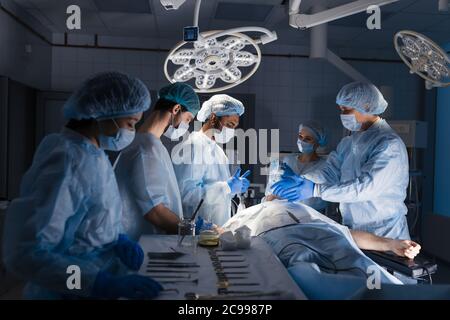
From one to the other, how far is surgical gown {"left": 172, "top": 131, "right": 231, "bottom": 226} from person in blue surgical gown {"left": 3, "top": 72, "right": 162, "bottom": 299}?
1206mm

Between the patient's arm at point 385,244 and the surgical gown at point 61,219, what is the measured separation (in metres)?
1.32

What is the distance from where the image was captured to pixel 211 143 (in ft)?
9.00

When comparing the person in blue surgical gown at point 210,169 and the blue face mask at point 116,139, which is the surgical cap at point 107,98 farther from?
the person in blue surgical gown at point 210,169

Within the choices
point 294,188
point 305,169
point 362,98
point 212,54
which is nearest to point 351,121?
point 362,98

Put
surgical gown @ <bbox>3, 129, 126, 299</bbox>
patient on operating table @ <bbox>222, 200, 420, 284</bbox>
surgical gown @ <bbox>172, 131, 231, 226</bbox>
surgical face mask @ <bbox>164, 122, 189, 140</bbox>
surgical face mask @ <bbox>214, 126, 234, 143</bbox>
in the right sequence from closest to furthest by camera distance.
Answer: surgical gown @ <bbox>3, 129, 126, 299</bbox> → patient on operating table @ <bbox>222, 200, 420, 284</bbox> → surgical face mask @ <bbox>164, 122, 189, 140</bbox> → surgical gown @ <bbox>172, 131, 231, 226</bbox> → surgical face mask @ <bbox>214, 126, 234, 143</bbox>

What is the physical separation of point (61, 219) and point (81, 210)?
0.11 metres

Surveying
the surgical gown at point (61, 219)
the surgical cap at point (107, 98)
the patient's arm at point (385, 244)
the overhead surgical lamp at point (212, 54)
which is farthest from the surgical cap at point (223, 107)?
the surgical gown at point (61, 219)

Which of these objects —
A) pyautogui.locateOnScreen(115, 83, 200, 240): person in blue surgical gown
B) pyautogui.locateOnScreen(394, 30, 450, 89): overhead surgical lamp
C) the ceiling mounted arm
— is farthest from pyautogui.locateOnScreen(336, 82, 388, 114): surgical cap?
pyautogui.locateOnScreen(115, 83, 200, 240): person in blue surgical gown

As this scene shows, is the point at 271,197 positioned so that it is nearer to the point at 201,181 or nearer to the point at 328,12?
the point at 201,181

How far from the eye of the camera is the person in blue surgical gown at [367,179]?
2.19 meters

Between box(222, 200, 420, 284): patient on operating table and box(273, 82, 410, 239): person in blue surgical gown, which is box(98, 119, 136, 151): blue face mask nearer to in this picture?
box(222, 200, 420, 284): patient on operating table

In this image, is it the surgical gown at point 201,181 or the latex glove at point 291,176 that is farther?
the surgical gown at point 201,181

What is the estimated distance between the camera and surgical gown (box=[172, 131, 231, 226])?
8.51 feet

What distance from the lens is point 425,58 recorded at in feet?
7.29
